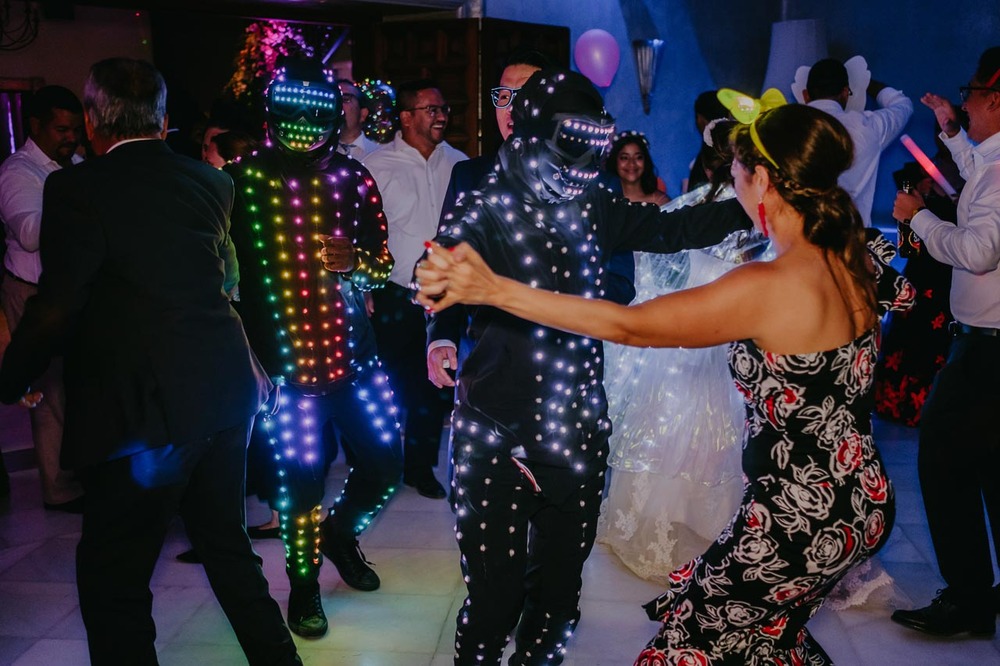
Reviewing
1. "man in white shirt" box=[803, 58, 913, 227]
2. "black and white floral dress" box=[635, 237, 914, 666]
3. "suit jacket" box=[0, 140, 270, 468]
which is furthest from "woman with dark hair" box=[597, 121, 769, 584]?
"suit jacket" box=[0, 140, 270, 468]

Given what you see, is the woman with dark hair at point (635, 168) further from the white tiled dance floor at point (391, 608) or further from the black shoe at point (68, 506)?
the black shoe at point (68, 506)

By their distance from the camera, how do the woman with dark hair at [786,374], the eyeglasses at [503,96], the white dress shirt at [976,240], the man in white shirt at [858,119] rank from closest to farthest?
the woman with dark hair at [786,374], the eyeglasses at [503,96], the white dress shirt at [976,240], the man in white shirt at [858,119]

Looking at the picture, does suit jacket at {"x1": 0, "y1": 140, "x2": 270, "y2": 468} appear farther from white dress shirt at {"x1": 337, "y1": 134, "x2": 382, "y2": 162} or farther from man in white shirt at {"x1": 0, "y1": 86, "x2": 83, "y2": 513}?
white dress shirt at {"x1": 337, "y1": 134, "x2": 382, "y2": 162}

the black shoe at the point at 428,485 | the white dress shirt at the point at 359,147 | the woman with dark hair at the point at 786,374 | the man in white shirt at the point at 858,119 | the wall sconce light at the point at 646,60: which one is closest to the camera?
the woman with dark hair at the point at 786,374

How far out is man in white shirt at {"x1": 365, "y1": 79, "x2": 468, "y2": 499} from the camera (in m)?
4.20

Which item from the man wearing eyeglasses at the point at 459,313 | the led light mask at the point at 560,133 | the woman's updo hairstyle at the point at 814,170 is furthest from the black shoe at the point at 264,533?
the woman's updo hairstyle at the point at 814,170

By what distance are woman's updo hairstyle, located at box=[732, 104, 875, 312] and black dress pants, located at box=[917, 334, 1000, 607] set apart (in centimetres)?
116

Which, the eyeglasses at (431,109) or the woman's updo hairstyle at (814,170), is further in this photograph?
the eyeglasses at (431,109)

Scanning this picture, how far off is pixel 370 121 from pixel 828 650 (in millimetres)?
3381

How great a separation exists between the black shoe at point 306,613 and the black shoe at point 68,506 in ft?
5.12

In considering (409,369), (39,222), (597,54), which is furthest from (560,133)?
(597,54)

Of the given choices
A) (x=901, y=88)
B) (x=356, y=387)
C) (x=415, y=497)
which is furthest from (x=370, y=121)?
(x=901, y=88)

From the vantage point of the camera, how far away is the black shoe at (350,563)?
3135 mm

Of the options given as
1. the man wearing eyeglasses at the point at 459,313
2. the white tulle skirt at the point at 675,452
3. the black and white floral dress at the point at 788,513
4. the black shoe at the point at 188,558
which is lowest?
the black shoe at the point at 188,558
